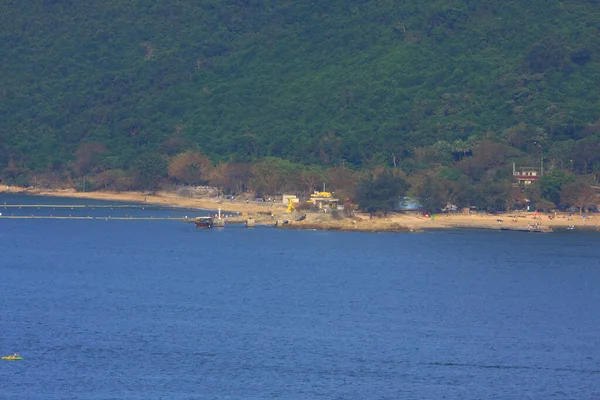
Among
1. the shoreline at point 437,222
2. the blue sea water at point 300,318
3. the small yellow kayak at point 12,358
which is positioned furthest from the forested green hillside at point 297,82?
the small yellow kayak at point 12,358

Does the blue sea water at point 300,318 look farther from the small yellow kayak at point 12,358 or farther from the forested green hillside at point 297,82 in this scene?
the forested green hillside at point 297,82

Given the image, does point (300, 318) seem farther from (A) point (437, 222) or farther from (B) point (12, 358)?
(A) point (437, 222)

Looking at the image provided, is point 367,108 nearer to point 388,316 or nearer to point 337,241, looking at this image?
point 337,241

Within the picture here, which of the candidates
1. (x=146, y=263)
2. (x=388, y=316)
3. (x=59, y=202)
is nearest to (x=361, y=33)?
(x=59, y=202)

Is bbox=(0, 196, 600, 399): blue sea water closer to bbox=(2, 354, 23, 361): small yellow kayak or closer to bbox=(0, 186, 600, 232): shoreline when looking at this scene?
bbox=(2, 354, 23, 361): small yellow kayak

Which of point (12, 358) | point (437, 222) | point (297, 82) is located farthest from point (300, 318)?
point (297, 82)

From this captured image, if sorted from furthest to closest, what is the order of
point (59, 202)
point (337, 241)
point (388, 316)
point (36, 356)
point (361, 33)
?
point (361, 33), point (59, 202), point (337, 241), point (388, 316), point (36, 356)
